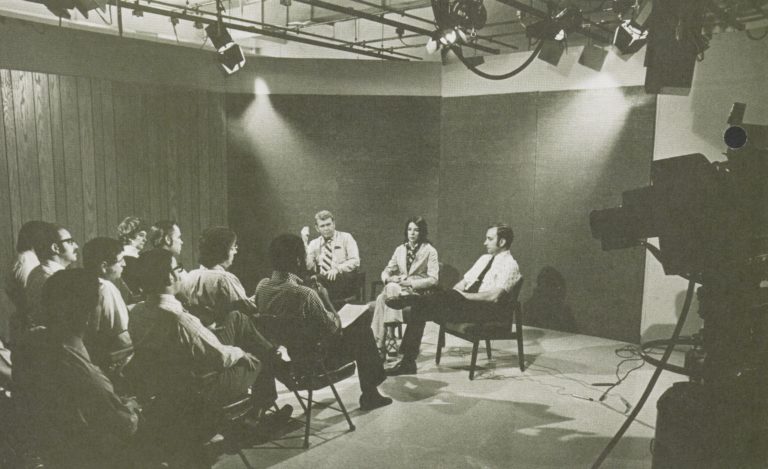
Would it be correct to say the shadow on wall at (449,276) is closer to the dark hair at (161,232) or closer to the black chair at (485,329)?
the black chair at (485,329)

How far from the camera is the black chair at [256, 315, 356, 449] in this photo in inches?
130

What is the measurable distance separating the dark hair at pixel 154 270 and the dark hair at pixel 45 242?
3.59 feet

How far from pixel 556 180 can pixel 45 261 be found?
16.5ft

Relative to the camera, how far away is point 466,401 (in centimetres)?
428

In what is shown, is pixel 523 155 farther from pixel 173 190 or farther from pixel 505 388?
pixel 173 190

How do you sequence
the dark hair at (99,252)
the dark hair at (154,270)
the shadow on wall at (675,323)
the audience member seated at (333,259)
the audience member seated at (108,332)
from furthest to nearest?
the audience member seated at (333,259) → the shadow on wall at (675,323) → the dark hair at (99,252) → the audience member seated at (108,332) → the dark hair at (154,270)

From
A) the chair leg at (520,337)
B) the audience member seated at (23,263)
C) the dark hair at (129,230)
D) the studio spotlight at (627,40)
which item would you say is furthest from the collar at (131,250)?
the studio spotlight at (627,40)

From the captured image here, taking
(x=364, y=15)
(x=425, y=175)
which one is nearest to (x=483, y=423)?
(x=364, y=15)

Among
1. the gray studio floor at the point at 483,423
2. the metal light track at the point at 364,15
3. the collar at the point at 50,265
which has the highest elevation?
the metal light track at the point at 364,15

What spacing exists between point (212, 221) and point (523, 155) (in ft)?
12.8

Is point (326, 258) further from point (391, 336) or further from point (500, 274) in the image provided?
point (500, 274)

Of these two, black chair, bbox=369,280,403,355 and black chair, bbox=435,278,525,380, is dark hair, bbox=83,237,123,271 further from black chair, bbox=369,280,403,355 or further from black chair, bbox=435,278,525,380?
black chair, bbox=435,278,525,380

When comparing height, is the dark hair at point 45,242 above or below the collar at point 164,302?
above

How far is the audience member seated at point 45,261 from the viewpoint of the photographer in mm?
3362
